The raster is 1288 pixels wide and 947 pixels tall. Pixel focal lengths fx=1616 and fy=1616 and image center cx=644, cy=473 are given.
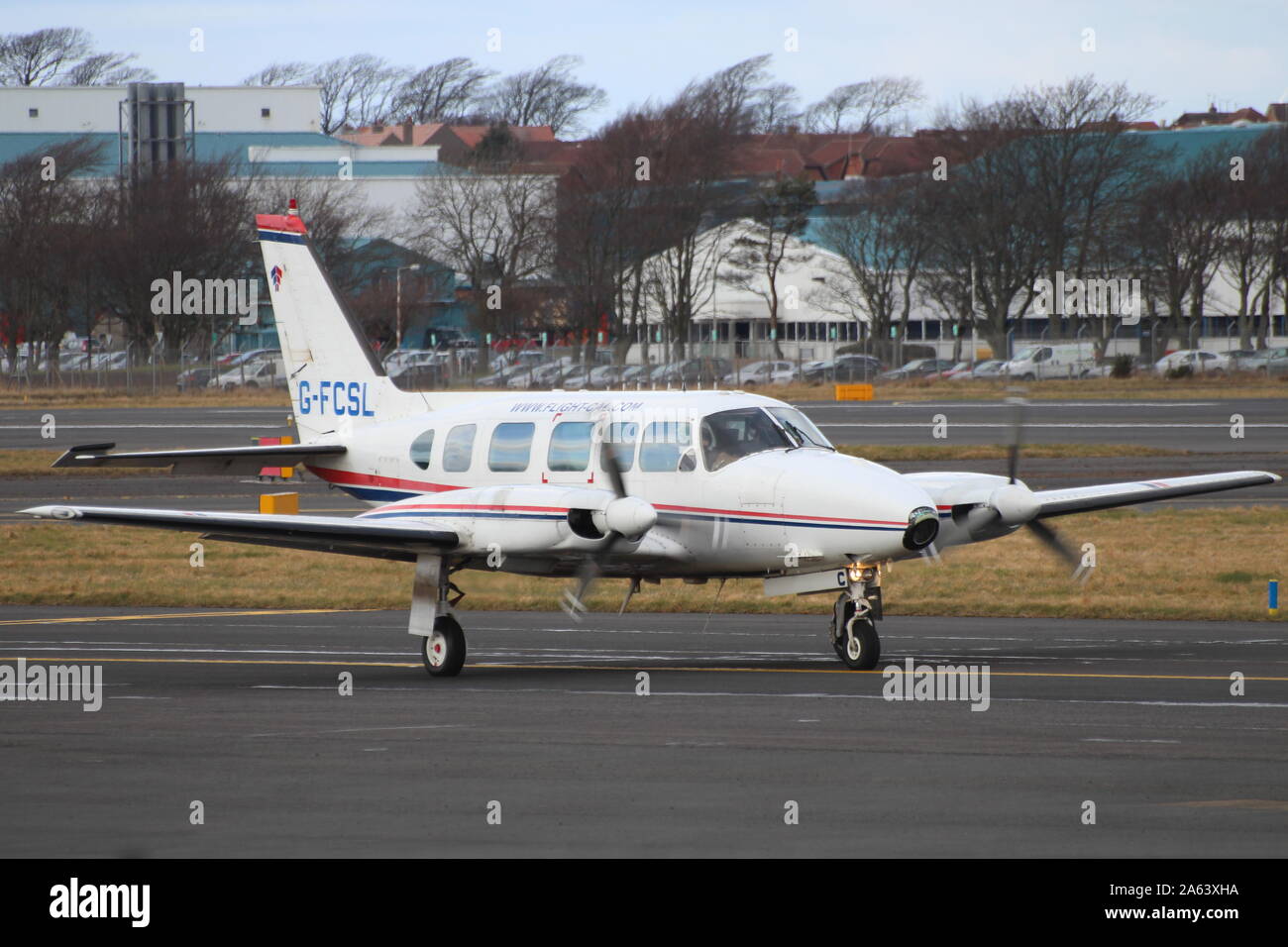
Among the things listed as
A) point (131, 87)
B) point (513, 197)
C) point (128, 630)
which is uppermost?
point (131, 87)

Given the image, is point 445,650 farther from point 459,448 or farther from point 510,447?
point 459,448

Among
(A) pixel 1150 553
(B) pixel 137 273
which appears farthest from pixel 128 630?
(B) pixel 137 273

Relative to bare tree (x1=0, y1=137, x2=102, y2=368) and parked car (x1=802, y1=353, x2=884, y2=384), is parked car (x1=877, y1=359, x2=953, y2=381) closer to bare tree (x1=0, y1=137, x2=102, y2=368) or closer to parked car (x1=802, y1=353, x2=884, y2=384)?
parked car (x1=802, y1=353, x2=884, y2=384)

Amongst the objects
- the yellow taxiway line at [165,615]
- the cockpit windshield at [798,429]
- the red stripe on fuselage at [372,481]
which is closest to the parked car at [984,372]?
the yellow taxiway line at [165,615]

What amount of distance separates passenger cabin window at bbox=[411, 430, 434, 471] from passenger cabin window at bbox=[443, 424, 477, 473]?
0.91 feet

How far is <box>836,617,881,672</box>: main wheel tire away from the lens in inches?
665

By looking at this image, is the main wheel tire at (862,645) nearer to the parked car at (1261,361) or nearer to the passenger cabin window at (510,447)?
the passenger cabin window at (510,447)

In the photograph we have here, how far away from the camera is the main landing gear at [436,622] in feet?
57.2

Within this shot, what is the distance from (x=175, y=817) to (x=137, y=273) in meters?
77.2

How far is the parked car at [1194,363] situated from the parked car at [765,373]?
16.1 meters

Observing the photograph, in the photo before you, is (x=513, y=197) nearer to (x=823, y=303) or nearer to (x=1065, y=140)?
(x=823, y=303)

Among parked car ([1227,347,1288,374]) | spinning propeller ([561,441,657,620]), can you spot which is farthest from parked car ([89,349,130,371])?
spinning propeller ([561,441,657,620])
